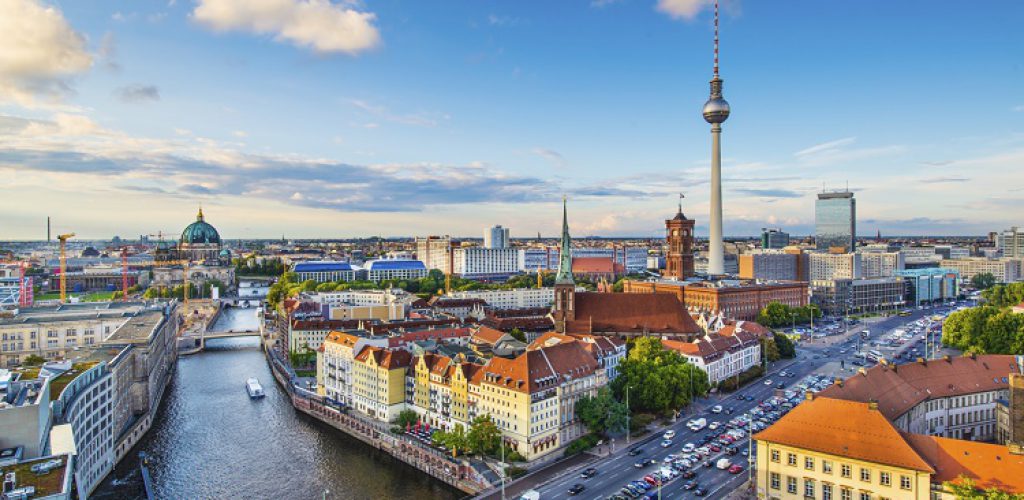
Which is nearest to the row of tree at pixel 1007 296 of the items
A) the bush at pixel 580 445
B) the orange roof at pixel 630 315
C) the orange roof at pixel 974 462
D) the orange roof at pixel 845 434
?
the orange roof at pixel 630 315

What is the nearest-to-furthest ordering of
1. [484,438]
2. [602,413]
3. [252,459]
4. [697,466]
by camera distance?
[697,466] < [484,438] < [602,413] < [252,459]

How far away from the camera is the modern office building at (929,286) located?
412ft

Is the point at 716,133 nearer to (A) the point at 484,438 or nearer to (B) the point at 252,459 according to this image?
(A) the point at 484,438

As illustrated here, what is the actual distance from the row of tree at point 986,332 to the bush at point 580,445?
45444mm

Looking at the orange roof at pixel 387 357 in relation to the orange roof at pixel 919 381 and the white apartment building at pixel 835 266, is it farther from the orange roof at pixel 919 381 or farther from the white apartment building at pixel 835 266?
the white apartment building at pixel 835 266

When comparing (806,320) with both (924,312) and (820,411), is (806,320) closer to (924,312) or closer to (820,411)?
(924,312)

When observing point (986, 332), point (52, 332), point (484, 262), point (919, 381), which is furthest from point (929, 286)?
point (52, 332)

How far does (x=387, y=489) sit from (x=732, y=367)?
118 ft

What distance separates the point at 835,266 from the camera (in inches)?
6176

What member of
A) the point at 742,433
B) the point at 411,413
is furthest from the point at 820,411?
the point at 411,413

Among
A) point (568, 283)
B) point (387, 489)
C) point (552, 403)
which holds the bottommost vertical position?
point (387, 489)

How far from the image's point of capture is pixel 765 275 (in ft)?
514

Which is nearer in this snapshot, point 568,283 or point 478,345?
point 478,345

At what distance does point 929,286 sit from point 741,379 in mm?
93028
